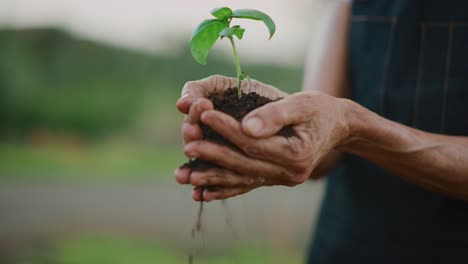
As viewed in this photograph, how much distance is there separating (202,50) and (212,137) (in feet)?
0.97

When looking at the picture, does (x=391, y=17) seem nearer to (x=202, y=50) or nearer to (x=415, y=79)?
(x=415, y=79)

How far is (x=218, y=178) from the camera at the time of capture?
126cm

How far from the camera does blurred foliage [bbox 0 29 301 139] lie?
26.6ft

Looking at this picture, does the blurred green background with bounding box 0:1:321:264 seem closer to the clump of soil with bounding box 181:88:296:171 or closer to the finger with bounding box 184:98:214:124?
the clump of soil with bounding box 181:88:296:171

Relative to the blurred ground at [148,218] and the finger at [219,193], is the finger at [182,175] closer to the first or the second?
the finger at [219,193]

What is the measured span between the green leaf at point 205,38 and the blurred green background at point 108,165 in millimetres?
3241

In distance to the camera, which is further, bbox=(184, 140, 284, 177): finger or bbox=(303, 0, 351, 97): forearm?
bbox=(303, 0, 351, 97): forearm

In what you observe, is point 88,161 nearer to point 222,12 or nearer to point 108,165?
point 108,165

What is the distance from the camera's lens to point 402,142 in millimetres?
1514

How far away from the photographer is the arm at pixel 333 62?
2.17 metres

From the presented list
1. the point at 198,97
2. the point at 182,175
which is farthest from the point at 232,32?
the point at 182,175

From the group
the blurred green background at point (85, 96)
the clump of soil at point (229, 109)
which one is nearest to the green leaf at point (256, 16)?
the clump of soil at point (229, 109)

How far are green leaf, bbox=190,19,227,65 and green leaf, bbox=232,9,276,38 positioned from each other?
0.07 metres

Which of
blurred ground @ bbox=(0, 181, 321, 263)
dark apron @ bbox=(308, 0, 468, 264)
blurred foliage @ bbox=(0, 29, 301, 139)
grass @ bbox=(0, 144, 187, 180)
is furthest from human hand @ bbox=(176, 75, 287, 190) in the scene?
blurred foliage @ bbox=(0, 29, 301, 139)
